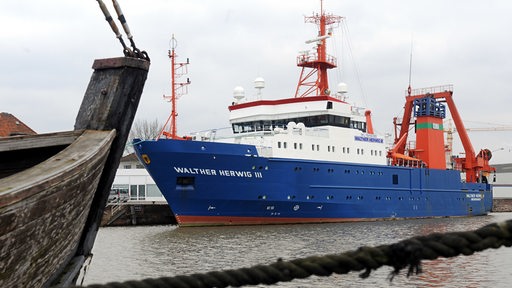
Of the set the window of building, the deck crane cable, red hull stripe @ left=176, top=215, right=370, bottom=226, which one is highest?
the deck crane cable

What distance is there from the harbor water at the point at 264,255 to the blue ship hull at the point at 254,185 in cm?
91

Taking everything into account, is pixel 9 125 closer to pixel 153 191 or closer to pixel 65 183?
pixel 153 191

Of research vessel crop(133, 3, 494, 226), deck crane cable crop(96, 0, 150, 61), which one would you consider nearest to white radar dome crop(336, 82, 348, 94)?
research vessel crop(133, 3, 494, 226)

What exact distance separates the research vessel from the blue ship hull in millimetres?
41

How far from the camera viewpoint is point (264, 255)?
15.1 m

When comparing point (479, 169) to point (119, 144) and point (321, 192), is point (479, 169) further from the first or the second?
point (119, 144)

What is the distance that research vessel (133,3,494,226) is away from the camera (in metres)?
23.6

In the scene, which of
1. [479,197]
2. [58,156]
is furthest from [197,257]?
[479,197]

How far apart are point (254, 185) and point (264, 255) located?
919 centimetres

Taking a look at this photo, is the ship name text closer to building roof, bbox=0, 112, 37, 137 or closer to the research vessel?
the research vessel

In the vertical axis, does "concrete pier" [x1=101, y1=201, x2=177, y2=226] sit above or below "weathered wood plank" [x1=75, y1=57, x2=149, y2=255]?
below

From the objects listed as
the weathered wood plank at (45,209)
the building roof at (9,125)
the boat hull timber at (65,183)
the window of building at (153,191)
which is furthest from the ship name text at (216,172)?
the weathered wood plank at (45,209)

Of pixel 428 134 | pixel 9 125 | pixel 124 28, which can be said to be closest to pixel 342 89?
pixel 428 134

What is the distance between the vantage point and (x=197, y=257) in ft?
49.9
